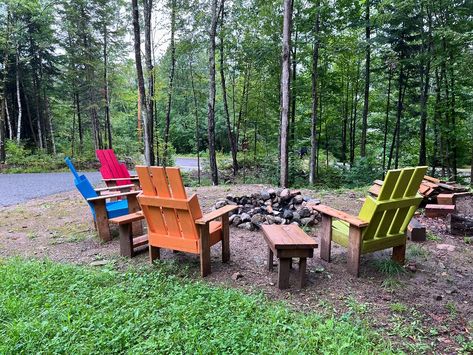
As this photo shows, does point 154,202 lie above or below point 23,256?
above

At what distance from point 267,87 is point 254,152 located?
322cm

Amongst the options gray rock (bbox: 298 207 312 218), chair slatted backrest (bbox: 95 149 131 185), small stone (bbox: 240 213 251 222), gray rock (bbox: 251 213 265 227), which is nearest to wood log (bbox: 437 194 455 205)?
gray rock (bbox: 298 207 312 218)

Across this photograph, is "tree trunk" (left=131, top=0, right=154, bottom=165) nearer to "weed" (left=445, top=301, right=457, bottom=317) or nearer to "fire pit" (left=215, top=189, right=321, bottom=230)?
"fire pit" (left=215, top=189, right=321, bottom=230)

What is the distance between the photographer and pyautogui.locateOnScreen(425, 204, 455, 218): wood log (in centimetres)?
461

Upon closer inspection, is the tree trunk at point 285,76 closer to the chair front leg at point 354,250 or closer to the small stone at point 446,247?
the small stone at point 446,247

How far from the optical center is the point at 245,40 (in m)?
11.0

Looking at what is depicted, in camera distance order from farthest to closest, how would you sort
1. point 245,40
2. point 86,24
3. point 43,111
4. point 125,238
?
1. point 43,111
2. point 86,24
3. point 245,40
4. point 125,238

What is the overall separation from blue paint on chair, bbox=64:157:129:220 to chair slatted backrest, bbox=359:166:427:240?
3066 millimetres

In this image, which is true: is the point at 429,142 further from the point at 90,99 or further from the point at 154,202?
the point at 90,99

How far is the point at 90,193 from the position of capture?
12.7ft

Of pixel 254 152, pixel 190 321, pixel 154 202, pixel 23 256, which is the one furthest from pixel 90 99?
pixel 190 321

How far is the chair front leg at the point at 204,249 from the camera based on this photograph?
109 inches

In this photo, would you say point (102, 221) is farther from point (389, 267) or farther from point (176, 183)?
point (389, 267)

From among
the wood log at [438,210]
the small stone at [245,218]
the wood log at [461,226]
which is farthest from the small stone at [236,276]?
the wood log at [438,210]
